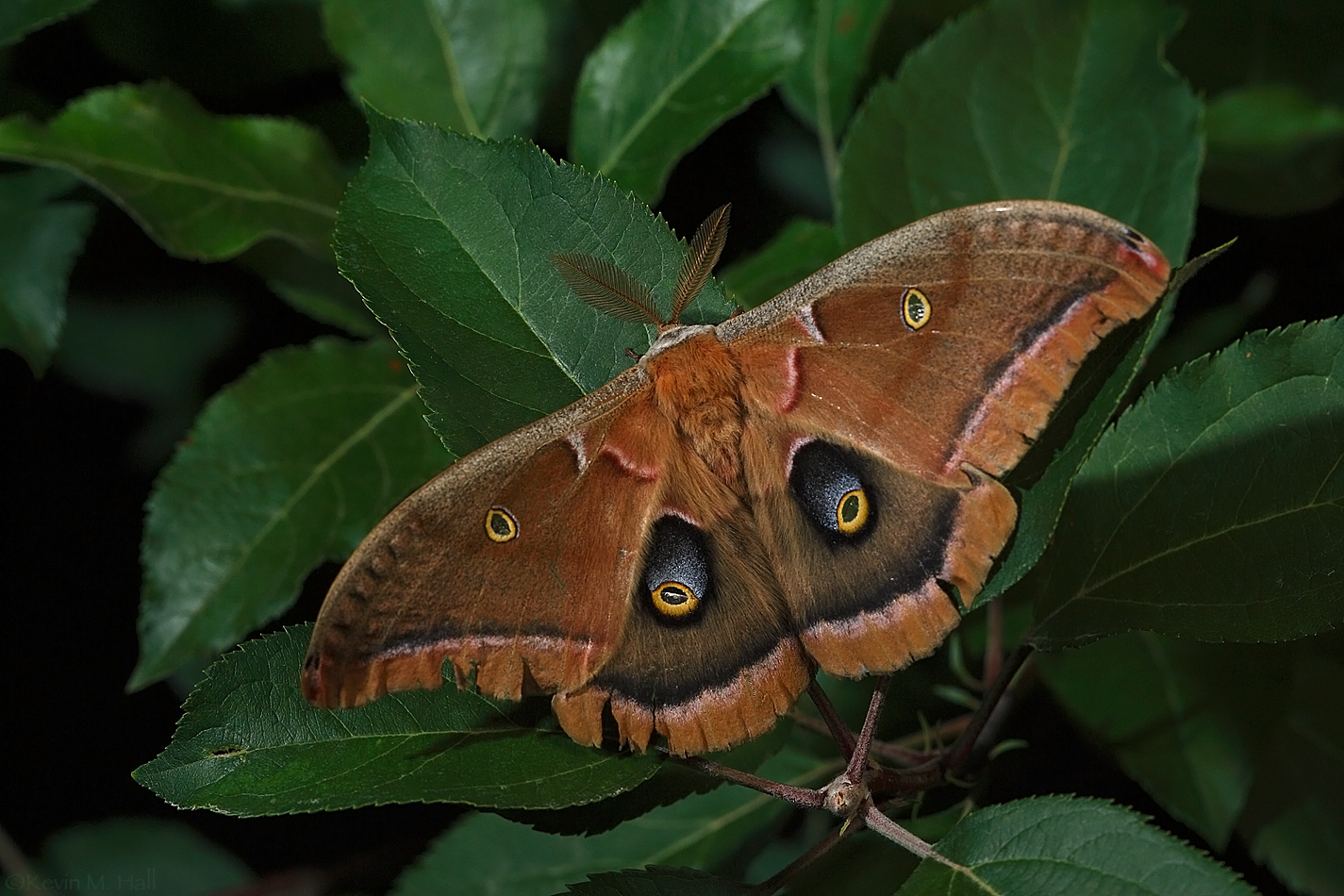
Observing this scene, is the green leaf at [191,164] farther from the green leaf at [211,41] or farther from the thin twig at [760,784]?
the thin twig at [760,784]

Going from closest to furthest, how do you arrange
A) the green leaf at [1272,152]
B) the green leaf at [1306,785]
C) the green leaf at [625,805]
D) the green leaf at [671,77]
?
the green leaf at [625,805] < the green leaf at [671,77] < the green leaf at [1306,785] < the green leaf at [1272,152]

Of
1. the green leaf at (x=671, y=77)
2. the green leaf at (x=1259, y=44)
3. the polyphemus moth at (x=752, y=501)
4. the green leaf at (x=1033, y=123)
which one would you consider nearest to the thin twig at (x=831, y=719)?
the polyphemus moth at (x=752, y=501)

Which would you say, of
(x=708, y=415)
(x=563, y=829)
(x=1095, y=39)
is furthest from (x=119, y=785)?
(x=1095, y=39)

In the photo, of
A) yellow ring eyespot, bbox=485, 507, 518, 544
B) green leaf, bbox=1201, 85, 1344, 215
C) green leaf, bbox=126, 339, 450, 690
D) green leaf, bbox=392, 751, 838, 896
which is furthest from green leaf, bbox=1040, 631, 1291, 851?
green leaf, bbox=126, 339, 450, 690

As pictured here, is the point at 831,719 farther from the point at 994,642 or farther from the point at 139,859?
the point at 139,859

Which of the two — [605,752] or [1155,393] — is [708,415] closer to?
[605,752]

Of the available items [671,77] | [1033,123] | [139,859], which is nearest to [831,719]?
[1033,123]
